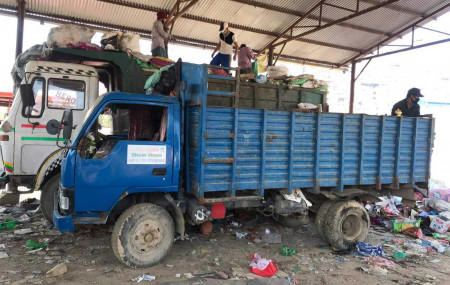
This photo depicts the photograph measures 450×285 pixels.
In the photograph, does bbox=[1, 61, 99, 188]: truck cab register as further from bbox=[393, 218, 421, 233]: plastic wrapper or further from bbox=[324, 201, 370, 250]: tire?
bbox=[393, 218, 421, 233]: plastic wrapper

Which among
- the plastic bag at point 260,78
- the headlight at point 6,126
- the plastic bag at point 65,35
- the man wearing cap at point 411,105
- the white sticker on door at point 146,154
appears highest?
the plastic bag at point 65,35

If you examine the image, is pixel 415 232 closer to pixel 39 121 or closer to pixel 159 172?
pixel 159 172

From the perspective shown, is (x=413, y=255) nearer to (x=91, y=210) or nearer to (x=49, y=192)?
(x=91, y=210)

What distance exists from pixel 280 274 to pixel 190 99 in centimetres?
256

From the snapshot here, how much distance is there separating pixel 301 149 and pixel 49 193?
4.15 m

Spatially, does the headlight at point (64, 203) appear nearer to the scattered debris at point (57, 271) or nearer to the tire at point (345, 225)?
the scattered debris at point (57, 271)

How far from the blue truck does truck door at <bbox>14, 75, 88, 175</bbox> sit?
1085mm

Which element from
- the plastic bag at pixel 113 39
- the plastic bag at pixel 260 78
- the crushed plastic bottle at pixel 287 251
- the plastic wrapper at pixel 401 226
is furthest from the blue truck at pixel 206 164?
the plastic bag at pixel 113 39

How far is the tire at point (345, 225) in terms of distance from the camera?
15.4 ft

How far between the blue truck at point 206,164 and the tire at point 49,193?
1.00 metres

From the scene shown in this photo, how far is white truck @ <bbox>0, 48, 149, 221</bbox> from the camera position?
4.94 meters

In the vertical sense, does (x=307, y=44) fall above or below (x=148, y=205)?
above

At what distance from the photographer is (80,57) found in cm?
548

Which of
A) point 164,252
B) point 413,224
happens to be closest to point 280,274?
point 164,252
